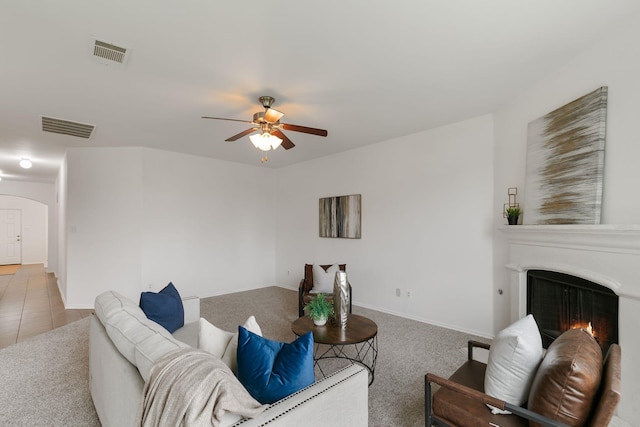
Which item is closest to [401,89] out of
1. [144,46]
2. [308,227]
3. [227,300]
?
[144,46]

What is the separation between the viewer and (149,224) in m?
5.10

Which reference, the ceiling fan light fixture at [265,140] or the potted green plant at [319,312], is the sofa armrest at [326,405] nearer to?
the potted green plant at [319,312]

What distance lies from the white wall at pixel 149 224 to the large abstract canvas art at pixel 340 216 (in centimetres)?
182

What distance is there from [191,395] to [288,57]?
230 centimetres

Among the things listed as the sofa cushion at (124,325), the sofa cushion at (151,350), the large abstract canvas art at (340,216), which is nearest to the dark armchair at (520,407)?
the sofa cushion at (151,350)

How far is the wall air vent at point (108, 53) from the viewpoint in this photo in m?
2.22

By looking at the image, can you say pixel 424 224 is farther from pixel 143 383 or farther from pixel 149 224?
pixel 149 224

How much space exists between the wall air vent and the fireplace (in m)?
3.99

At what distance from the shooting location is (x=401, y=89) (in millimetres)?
2957

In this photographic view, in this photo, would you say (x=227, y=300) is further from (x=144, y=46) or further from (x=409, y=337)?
(x=144, y=46)

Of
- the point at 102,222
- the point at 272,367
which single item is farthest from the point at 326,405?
the point at 102,222

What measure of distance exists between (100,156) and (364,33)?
482 cm

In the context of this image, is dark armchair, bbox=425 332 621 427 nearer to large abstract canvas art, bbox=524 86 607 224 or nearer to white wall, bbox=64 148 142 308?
large abstract canvas art, bbox=524 86 607 224

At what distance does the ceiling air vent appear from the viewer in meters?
3.75
